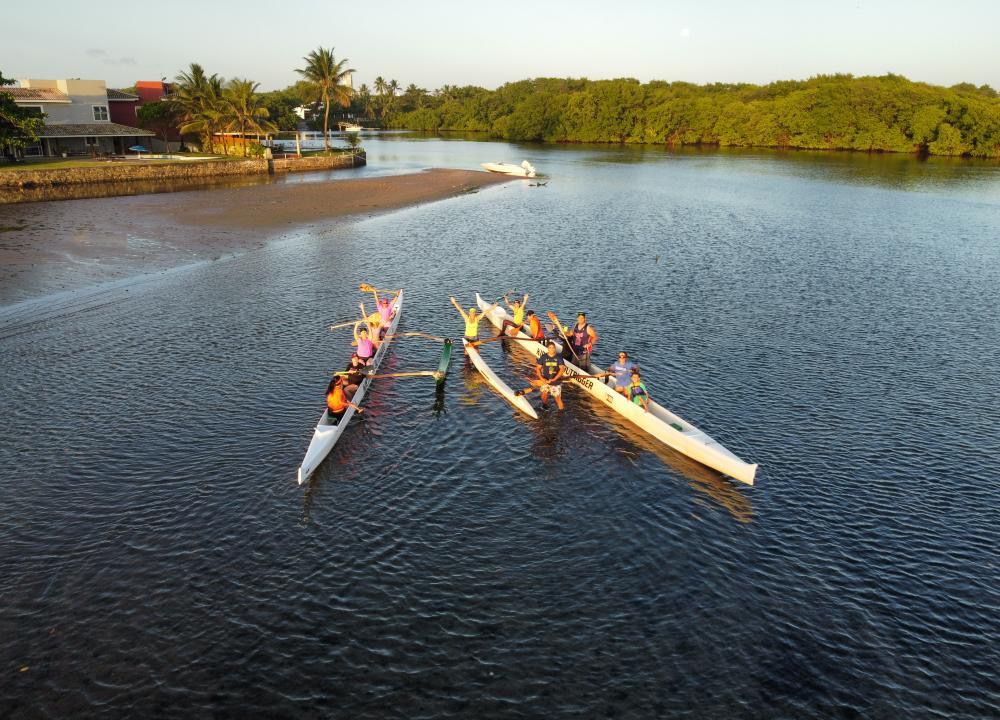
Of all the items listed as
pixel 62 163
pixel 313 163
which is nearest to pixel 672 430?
pixel 62 163

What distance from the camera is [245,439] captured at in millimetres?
19453

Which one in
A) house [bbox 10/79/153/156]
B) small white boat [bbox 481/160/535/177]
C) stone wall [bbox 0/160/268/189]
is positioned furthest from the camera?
small white boat [bbox 481/160/535/177]

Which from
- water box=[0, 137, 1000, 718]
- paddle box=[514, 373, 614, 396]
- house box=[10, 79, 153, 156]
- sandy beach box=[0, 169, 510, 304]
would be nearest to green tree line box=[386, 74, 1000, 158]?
sandy beach box=[0, 169, 510, 304]

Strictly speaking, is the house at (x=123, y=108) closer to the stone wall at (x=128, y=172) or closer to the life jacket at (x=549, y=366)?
the stone wall at (x=128, y=172)

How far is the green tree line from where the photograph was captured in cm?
11638

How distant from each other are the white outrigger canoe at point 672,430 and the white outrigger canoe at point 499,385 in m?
2.01

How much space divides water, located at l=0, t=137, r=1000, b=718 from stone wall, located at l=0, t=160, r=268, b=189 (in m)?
39.3

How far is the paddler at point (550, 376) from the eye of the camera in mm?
22203

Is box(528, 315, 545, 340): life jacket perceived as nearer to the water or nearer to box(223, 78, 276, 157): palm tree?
the water

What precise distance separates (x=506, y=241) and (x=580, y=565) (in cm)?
3704

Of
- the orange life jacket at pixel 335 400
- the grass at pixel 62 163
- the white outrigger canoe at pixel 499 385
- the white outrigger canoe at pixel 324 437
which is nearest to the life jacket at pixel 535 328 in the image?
the white outrigger canoe at pixel 499 385

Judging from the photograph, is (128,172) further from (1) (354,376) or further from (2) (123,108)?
(1) (354,376)

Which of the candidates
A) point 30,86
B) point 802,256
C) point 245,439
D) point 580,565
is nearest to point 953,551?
point 580,565

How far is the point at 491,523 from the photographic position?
52.5ft
